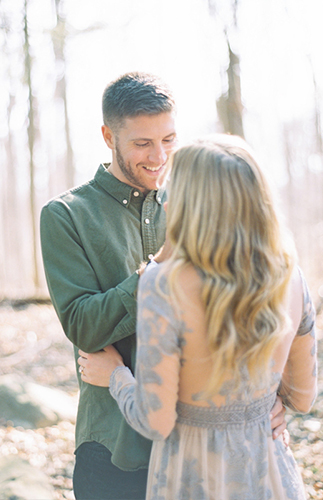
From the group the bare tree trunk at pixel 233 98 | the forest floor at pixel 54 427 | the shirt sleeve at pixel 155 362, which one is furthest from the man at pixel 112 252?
the bare tree trunk at pixel 233 98

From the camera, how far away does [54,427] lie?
529 centimetres

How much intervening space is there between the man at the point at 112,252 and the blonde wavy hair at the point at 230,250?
0.38 m

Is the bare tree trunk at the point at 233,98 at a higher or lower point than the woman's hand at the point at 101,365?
higher

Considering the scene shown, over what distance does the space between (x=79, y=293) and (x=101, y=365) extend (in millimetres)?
298

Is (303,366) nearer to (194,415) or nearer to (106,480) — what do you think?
(194,415)

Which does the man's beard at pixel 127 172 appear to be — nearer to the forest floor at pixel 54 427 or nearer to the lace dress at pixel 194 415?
the lace dress at pixel 194 415

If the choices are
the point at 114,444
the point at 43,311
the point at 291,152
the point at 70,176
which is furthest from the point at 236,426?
the point at 291,152

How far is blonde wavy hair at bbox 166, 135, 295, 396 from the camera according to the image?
1285 mm

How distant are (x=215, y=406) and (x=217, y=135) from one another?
855mm

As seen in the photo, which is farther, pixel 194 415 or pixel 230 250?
pixel 194 415

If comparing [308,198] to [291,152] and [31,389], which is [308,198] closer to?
[291,152]

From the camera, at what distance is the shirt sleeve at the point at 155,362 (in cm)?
127

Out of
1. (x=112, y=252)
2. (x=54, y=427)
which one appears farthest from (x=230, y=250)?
(x=54, y=427)

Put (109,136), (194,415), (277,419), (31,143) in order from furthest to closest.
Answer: (31,143), (109,136), (277,419), (194,415)
